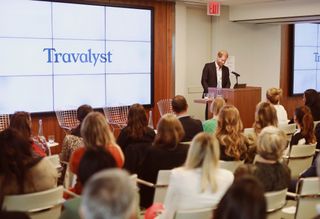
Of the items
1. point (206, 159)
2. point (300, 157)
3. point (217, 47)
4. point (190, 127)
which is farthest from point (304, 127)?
point (217, 47)

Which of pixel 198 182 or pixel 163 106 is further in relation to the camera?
pixel 163 106

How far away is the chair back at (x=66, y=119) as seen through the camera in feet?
27.3

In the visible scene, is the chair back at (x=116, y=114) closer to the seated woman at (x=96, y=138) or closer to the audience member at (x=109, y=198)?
the seated woman at (x=96, y=138)

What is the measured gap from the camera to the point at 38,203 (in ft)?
10.9

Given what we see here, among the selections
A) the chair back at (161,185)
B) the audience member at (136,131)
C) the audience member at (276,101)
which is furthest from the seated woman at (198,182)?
the audience member at (276,101)

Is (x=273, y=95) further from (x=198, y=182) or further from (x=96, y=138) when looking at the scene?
(x=198, y=182)

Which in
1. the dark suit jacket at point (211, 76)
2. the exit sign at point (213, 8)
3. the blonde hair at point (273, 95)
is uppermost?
the exit sign at point (213, 8)

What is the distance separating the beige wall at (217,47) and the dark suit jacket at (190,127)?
16.0 feet

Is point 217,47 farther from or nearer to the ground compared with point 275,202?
farther from the ground

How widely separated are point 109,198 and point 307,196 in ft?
8.09

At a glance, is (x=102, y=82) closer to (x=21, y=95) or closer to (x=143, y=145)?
(x=21, y=95)

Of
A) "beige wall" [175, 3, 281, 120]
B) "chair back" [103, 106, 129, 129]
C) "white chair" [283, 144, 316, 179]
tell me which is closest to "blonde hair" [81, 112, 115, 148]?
"white chair" [283, 144, 316, 179]

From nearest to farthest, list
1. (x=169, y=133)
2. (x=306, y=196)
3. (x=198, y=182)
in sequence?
(x=198, y=182) → (x=306, y=196) → (x=169, y=133)

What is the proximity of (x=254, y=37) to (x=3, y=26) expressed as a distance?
6.39 m
